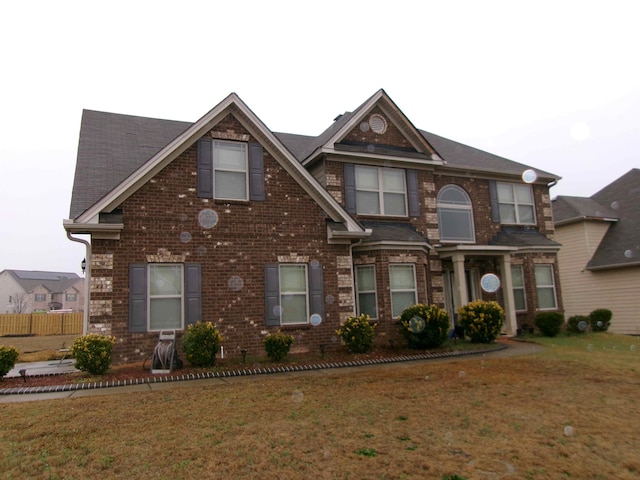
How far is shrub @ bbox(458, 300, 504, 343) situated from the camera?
46.9 feet

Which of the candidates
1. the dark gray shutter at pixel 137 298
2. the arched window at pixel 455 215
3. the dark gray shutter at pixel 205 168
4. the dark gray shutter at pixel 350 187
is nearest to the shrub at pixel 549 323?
the arched window at pixel 455 215

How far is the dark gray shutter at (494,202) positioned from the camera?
60.8 ft

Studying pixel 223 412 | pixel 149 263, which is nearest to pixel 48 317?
pixel 149 263

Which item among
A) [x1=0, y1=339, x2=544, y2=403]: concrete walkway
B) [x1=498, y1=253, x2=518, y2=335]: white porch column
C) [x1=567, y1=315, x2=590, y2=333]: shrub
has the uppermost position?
[x1=498, y1=253, x2=518, y2=335]: white porch column

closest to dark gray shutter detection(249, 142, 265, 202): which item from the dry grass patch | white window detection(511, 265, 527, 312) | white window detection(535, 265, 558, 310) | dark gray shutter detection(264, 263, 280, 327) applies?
dark gray shutter detection(264, 263, 280, 327)

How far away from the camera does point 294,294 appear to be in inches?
523

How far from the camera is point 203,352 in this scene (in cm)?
1095

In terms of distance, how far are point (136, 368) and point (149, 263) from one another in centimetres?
247

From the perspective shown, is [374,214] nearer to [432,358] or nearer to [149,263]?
[432,358]

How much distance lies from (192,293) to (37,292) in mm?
74287

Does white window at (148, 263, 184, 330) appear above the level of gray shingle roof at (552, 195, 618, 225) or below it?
below

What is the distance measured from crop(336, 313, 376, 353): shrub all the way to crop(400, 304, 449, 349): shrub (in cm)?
119

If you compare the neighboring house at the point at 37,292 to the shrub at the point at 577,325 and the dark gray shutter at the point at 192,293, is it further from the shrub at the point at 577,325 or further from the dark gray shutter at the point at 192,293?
the shrub at the point at 577,325

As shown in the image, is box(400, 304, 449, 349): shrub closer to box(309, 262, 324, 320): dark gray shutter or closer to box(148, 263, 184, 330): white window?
box(309, 262, 324, 320): dark gray shutter
